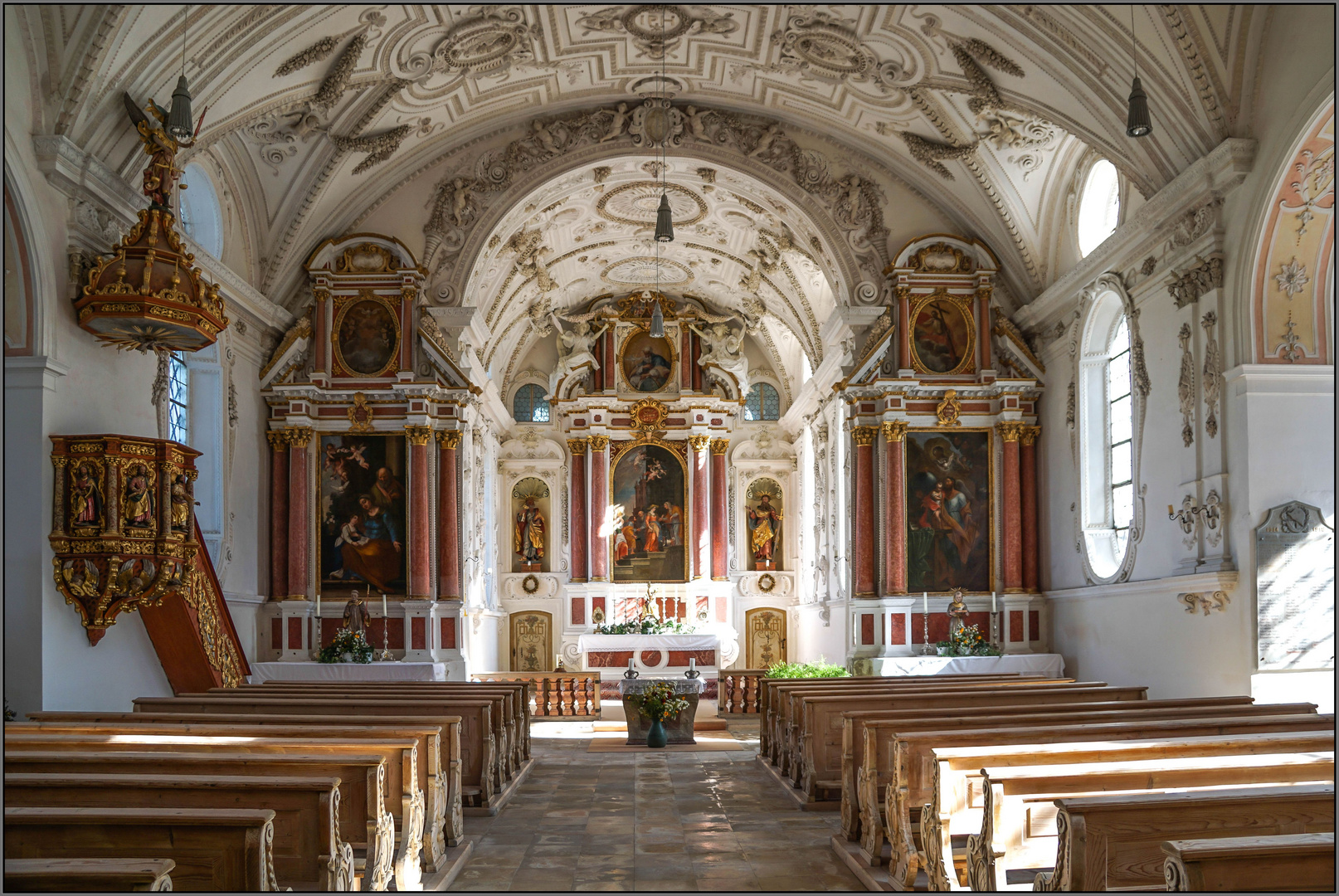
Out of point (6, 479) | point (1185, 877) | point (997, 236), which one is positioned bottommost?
point (1185, 877)

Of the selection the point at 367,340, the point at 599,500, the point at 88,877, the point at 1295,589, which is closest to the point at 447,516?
the point at 367,340

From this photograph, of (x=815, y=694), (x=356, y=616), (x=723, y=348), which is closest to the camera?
(x=815, y=694)

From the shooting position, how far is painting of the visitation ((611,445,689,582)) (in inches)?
1040

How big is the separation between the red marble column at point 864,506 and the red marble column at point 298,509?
8424 mm

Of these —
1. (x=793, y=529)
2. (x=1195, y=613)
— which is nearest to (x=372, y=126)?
(x=1195, y=613)

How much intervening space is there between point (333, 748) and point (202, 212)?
11248 millimetres

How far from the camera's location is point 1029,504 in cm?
1833

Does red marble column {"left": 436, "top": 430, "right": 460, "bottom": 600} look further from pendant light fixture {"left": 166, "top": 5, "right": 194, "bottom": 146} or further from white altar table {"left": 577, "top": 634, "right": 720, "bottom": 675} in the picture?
pendant light fixture {"left": 166, "top": 5, "right": 194, "bottom": 146}

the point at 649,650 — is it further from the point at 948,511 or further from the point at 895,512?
the point at 948,511

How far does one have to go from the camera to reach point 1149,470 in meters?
14.3

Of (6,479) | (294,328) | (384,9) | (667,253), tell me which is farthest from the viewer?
(667,253)

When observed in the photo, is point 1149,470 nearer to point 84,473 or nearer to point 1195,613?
point 1195,613

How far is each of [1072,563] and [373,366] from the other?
10925mm

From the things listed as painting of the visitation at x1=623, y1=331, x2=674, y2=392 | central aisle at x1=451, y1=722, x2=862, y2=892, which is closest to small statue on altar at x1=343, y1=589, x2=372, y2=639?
central aisle at x1=451, y1=722, x2=862, y2=892
